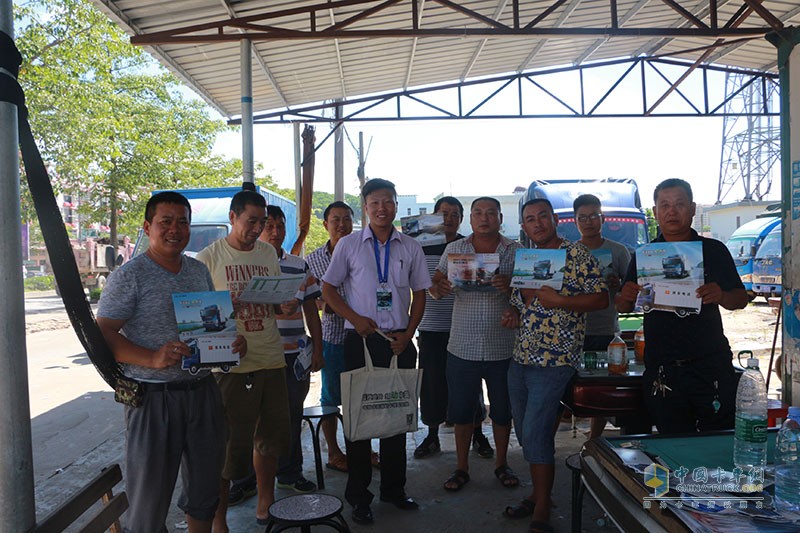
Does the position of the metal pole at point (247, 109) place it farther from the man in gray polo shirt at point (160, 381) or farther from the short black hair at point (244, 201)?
the man in gray polo shirt at point (160, 381)

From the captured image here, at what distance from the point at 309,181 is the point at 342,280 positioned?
751 cm

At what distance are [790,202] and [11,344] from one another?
14.6 feet

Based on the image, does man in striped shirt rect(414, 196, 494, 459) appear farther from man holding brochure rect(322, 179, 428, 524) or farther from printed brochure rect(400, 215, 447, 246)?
man holding brochure rect(322, 179, 428, 524)

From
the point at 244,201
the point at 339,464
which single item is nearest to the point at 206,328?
the point at 244,201

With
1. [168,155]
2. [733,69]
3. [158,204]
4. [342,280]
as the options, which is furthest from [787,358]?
[168,155]

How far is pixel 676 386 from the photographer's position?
3041 millimetres

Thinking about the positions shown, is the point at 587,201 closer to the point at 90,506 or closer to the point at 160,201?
the point at 160,201

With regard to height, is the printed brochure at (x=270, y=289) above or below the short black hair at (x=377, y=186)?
below

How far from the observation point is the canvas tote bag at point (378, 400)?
3664 mm

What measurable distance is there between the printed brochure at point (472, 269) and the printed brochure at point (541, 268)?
0.43 m

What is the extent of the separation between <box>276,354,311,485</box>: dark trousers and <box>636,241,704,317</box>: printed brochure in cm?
247

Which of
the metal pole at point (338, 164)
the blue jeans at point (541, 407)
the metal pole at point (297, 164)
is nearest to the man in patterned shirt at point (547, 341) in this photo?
the blue jeans at point (541, 407)

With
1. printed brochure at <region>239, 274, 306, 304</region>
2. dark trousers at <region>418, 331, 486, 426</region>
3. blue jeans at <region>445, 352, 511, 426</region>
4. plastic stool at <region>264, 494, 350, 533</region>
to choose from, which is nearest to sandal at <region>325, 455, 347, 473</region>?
dark trousers at <region>418, 331, 486, 426</region>

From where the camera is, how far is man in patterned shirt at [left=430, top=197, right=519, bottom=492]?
13.5ft
